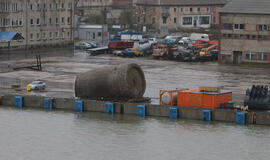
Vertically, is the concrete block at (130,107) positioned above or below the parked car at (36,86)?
below

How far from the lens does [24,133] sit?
44.1 metres

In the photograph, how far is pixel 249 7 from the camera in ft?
255

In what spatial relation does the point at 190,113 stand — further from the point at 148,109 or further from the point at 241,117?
the point at 241,117

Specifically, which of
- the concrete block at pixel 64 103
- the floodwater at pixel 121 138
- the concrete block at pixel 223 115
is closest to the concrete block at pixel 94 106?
the floodwater at pixel 121 138

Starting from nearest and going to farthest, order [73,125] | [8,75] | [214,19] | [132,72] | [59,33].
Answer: [73,125], [132,72], [8,75], [59,33], [214,19]

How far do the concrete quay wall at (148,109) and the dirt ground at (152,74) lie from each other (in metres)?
2.82

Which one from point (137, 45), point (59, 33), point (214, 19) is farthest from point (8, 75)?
point (214, 19)

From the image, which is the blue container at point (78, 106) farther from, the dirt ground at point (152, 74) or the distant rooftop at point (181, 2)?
the distant rooftop at point (181, 2)

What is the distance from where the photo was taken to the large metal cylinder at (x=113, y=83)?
1927 inches

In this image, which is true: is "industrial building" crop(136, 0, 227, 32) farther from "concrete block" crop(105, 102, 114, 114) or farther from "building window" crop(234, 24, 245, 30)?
"concrete block" crop(105, 102, 114, 114)

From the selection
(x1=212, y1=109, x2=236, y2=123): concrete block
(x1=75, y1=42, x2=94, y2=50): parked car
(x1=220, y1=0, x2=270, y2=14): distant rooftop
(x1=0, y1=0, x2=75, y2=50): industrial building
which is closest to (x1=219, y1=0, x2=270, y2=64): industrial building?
(x1=220, y1=0, x2=270, y2=14): distant rooftop

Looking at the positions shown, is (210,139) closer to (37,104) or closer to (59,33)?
(37,104)

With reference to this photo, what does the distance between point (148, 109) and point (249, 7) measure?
33.2 meters

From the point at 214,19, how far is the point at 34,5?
129 feet
